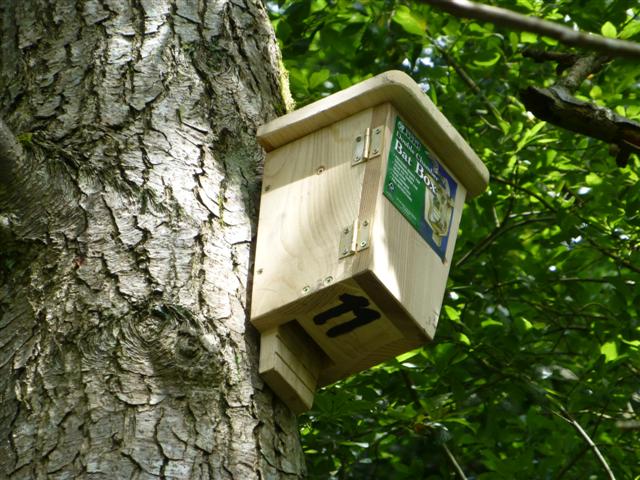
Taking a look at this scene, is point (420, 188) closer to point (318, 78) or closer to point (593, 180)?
point (318, 78)

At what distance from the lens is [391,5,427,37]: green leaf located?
371 cm

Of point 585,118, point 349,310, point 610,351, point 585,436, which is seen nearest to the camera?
point 349,310

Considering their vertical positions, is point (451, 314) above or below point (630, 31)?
below

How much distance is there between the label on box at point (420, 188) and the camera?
2.19 metres

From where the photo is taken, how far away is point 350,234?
207cm

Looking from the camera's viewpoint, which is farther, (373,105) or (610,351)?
(610,351)

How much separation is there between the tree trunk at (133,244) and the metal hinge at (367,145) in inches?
10.2

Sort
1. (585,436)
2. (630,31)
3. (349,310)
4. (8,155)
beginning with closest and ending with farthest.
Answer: (8,155) < (349,310) < (585,436) < (630,31)

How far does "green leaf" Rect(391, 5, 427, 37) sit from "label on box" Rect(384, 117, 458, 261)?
1380 millimetres

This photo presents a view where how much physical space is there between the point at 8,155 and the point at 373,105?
817mm

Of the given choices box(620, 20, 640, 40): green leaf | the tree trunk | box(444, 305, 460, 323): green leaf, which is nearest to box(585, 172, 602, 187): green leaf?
box(620, 20, 640, 40): green leaf

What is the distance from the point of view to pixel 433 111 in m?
2.30

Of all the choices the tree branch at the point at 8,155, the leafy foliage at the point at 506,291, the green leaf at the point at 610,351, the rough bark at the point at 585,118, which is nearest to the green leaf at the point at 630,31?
the leafy foliage at the point at 506,291

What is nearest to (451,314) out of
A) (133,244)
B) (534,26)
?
(133,244)
